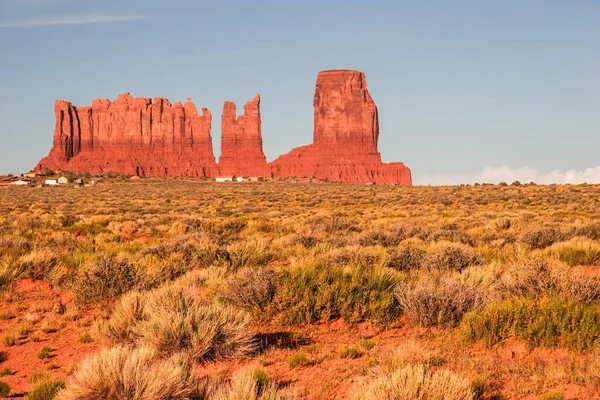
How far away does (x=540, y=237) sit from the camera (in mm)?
13891

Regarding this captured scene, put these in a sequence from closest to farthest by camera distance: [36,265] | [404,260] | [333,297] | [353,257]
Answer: [333,297], [36,265], [404,260], [353,257]

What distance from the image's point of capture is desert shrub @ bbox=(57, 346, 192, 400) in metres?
4.16

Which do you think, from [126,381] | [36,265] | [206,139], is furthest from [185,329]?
[206,139]

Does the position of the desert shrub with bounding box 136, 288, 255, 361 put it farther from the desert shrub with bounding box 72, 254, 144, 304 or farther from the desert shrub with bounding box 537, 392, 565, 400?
the desert shrub with bounding box 537, 392, 565, 400

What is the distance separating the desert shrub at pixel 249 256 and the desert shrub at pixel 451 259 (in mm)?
3821

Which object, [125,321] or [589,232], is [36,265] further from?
[589,232]

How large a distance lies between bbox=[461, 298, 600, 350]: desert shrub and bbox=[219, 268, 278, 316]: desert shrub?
9.81 feet

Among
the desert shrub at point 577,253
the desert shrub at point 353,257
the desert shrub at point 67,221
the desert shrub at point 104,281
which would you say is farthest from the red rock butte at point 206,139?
the desert shrub at point 104,281

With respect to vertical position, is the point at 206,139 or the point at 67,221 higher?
the point at 206,139

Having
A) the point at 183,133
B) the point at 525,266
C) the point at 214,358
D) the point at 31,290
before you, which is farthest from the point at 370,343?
the point at 183,133

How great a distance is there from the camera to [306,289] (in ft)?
25.5

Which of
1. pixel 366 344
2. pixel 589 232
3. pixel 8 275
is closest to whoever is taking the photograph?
pixel 366 344

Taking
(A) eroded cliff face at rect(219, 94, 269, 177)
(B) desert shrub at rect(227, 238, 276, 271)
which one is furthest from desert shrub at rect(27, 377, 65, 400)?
(A) eroded cliff face at rect(219, 94, 269, 177)

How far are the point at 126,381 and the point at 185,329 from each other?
1.71 m
